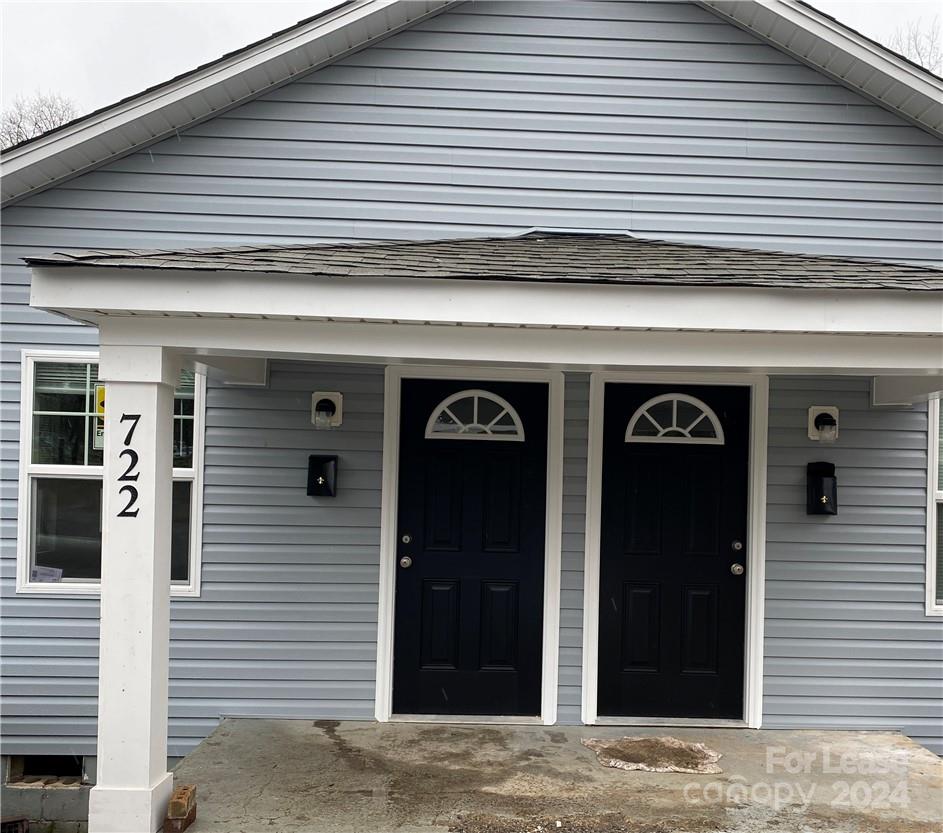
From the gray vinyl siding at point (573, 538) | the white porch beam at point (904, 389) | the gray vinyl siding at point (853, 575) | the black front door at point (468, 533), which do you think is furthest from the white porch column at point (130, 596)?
the white porch beam at point (904, 389)

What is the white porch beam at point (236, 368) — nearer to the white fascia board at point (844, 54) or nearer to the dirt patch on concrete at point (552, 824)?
the dirt patch on concrete at point (552, 824)

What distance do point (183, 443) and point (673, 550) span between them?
3.17m

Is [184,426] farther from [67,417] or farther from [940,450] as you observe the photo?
[940,450]

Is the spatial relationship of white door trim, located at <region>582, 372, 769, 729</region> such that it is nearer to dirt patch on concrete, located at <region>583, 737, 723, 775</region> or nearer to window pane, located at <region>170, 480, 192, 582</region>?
dirt patch on concrete, located at <region>583, 737, 723, 775</region>

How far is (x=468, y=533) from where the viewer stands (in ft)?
17.6

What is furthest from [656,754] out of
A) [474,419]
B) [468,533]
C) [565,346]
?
[565,346]

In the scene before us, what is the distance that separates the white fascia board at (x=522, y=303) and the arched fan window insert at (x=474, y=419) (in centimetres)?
169

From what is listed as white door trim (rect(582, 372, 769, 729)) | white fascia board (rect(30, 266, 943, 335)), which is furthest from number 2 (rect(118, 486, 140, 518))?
white door trim (rect(582, 372, 769, 729))

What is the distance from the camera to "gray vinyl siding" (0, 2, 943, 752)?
5.26 m

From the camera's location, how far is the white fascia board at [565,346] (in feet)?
12.4

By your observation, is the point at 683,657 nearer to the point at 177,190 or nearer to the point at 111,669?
the point at 111,669

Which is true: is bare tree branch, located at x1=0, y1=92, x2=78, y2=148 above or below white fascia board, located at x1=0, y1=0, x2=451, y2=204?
above

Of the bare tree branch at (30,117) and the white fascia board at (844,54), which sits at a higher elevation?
the bare tree branch at (30,117)

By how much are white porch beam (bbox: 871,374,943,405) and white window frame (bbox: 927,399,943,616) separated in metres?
0.36
